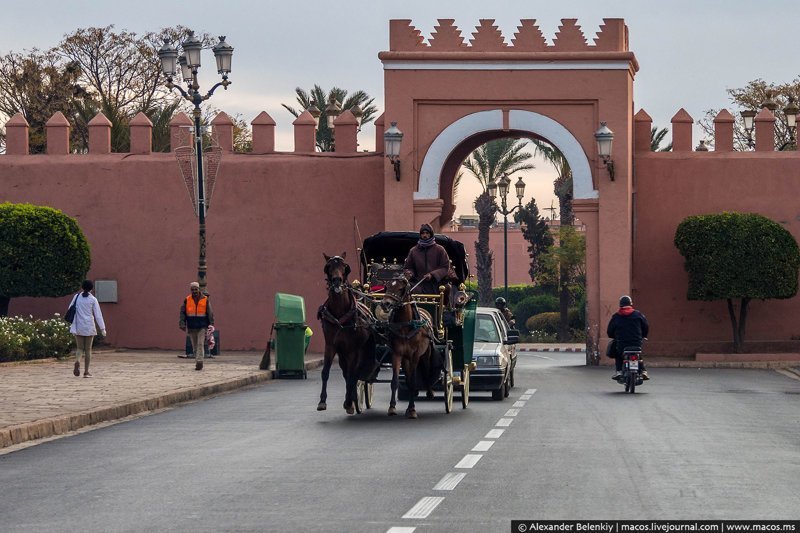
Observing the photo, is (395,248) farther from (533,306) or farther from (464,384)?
(533,306)

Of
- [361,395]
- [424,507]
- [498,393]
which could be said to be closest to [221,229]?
[498,393]

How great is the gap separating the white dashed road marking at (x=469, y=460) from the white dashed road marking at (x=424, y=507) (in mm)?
2005

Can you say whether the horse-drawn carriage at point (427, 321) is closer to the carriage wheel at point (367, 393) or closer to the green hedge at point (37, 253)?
the carriage wheel at point (367, 393)

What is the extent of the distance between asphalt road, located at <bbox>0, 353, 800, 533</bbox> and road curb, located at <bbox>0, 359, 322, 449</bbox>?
1.36 ft

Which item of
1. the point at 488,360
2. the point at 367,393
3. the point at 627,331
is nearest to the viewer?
the point at 367,393

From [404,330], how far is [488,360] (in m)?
4.33

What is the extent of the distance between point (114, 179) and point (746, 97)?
127 ft

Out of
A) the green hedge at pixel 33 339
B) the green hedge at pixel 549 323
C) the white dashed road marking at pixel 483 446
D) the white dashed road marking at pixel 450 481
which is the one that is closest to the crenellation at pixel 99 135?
the green hedge at pixel 33 339

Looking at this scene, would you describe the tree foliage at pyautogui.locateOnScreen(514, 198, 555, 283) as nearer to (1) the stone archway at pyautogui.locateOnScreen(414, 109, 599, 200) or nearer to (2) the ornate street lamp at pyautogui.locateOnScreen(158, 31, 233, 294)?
(1) the stone archway at pyautogui.locateOnScreen(414, 109, 599, 200)

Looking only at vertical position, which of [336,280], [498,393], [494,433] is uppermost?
[336,280]

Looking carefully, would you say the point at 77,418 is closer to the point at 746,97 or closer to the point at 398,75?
the point at 398,75

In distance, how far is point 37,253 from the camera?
107 feet

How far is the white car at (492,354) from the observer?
2077cm

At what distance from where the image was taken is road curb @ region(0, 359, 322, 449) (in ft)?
48.7
